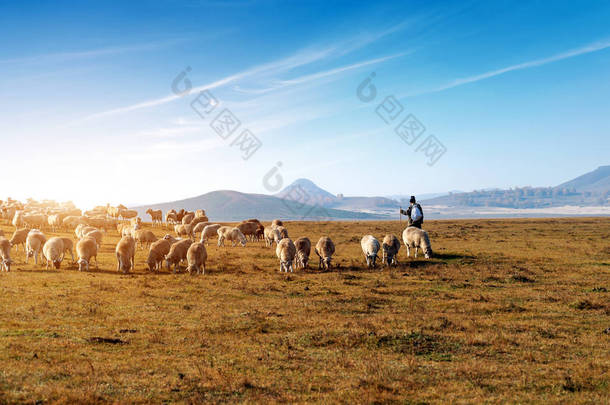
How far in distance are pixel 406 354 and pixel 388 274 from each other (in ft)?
42.1

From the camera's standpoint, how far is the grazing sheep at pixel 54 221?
46875 millimetres

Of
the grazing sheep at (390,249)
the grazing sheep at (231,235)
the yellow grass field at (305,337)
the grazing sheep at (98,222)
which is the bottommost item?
the yellow grass field at (305,337)

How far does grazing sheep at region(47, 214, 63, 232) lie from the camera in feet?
154

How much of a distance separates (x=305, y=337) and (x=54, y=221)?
45.3 metres

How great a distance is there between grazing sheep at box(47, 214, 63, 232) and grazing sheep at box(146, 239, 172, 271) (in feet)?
92.1

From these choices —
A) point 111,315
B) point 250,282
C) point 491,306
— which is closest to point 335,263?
point 250,282

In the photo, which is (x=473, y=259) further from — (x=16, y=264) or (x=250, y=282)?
(x=16, y=264)

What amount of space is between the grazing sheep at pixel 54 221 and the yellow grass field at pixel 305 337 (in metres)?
25.7

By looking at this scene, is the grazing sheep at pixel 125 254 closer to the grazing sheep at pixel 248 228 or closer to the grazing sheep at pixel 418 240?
the grazing sheep at pixel 248 228

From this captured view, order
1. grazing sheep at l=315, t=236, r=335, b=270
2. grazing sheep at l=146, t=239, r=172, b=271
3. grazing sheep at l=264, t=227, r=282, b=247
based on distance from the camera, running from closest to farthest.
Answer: grazing sheep at l=146, t=239, r=172, b=271 → grazing sheep at l=315, t=236, r=335, b=270 → grazing sheep at l=264, t=227, r=282, b=247

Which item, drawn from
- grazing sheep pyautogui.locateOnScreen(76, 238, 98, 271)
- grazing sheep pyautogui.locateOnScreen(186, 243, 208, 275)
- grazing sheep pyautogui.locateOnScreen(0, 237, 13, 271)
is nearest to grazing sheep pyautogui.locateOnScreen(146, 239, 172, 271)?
grazing sheep pyautogui.locateOnScreen(186, 243, 208, 275)

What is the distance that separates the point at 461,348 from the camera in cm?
1203

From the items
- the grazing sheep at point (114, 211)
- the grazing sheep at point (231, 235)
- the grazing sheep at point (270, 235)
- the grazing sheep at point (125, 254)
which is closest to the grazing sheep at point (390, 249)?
the grazing sheep at point (270, 235)

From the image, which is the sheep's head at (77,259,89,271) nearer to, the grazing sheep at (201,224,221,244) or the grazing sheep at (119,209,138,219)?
the grazing sheep at (201,224,221,244)
